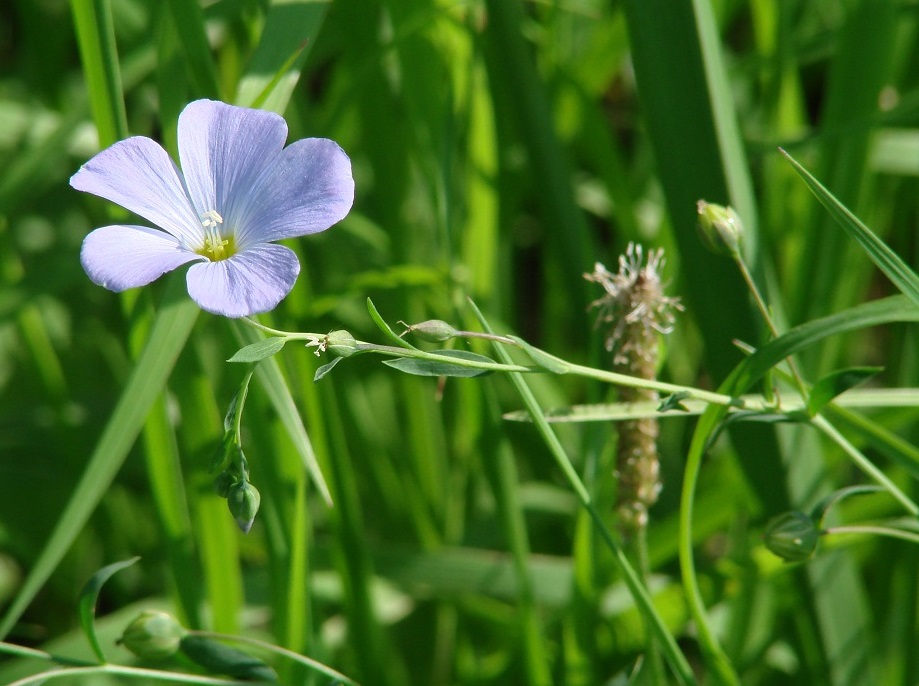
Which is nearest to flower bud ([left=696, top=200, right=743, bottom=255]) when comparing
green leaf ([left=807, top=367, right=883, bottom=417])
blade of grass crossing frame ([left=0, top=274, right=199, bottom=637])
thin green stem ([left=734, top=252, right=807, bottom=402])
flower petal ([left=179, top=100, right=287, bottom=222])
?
thin green stem ([left=734, top=252, right=807, bottom=402])

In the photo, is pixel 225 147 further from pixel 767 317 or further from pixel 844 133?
pixel 844 133

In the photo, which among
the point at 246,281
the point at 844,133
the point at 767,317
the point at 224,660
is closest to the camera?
the point at 246,281

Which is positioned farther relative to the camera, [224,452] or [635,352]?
[635,352]

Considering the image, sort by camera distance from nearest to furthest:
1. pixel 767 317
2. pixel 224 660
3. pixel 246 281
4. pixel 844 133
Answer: pixel 246 281 → pixel 767 317 → pixel 224 660 → pixel 844 133

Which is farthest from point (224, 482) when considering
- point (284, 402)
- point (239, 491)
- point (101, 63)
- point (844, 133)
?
point (844, 133)

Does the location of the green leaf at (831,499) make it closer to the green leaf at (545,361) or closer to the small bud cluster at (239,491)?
the green leaf at (545,361)
